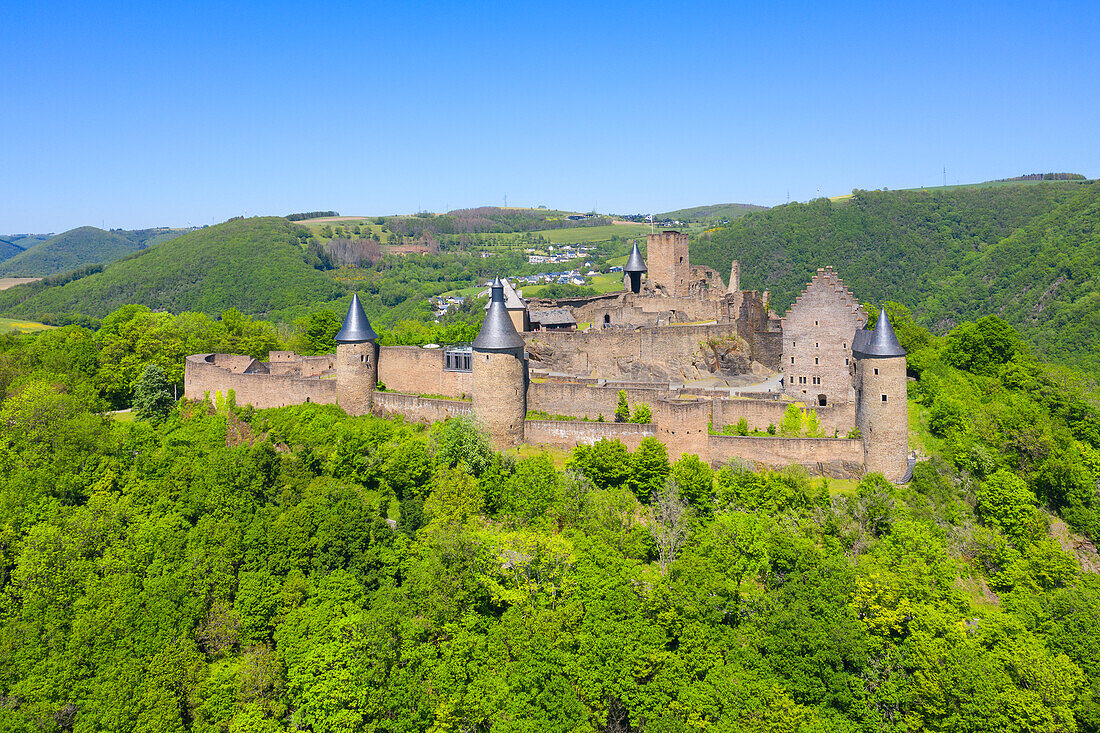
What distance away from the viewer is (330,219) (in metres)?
191

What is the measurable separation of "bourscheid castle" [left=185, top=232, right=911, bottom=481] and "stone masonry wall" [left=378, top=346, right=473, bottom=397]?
7 cm

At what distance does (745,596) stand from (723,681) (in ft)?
11.3

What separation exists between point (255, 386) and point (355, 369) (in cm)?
653

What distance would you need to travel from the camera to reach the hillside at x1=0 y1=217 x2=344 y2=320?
119500 millimetres

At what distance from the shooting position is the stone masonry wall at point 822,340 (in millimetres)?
34844

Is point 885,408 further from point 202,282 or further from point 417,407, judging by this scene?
point 202,282

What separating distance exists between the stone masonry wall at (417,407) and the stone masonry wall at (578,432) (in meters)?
3.19

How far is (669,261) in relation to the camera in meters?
50.5

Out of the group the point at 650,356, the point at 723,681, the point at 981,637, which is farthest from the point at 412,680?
the point at 650,356

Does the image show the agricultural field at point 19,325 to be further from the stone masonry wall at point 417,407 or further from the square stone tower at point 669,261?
the square stone tower at point 669,261

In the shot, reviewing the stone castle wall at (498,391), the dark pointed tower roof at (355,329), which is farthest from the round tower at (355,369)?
the stone castle wall at (498,391)

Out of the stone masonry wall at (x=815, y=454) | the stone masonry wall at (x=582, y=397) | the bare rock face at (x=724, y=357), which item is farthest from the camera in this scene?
the bare rock face at (x=724, y=357)

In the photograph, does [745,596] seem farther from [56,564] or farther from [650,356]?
[56,564]

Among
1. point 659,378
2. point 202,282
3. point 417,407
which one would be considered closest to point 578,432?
point 659,378
